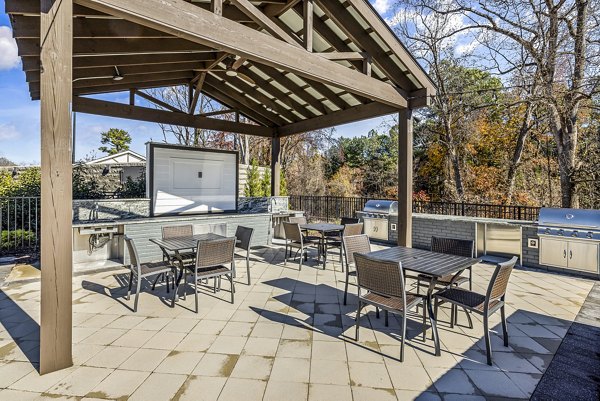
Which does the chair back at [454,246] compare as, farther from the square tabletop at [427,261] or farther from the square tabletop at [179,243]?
the square tabletop at [179,243]

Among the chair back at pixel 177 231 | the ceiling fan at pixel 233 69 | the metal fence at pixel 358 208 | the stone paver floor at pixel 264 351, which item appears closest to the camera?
the stone paver floor at pixel 264 351

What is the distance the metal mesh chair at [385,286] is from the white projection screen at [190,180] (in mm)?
5706

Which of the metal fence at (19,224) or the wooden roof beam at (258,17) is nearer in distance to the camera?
the wooden roof beam at (258,17)

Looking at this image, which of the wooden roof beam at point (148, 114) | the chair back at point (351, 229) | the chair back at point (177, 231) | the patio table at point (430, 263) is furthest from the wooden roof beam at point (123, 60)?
the patio table at point (430, 263)

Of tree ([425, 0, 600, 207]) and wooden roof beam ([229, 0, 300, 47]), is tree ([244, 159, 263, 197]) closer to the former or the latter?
wooden roof beam ([229, 0, 300, 47])

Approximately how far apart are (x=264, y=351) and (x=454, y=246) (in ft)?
8.95

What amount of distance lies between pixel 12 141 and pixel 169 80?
64.5 ft

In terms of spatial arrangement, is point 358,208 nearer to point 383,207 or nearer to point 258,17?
point 383,207

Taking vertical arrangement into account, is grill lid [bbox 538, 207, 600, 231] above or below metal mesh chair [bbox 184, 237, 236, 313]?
above

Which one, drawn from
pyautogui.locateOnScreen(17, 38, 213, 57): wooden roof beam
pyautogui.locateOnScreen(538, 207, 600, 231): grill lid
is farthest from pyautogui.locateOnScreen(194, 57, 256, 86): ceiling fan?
pyautogui.locateOnScreen(538, 207, 600, 231): grill lid

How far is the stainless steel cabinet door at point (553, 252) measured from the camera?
5305 millimetres

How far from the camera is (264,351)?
108 inches

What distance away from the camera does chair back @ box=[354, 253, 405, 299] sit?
8.59 feet

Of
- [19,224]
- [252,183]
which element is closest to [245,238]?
[252,183]
